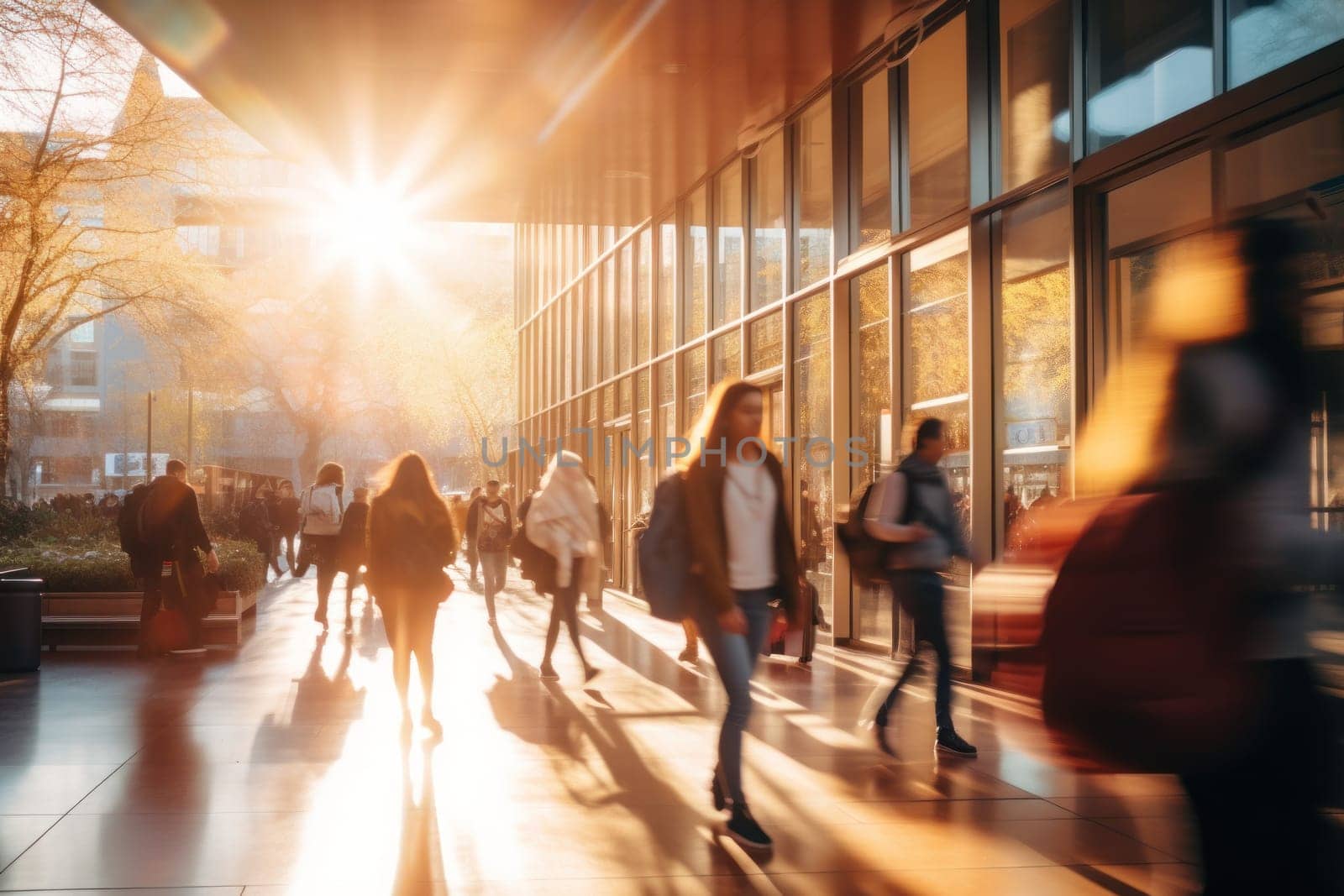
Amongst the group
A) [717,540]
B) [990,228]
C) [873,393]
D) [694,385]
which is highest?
[990,228]

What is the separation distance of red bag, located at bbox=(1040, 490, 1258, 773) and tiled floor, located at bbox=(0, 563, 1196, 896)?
22.9 inches

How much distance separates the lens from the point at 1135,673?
2861 mm

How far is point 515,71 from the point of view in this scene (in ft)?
46.8

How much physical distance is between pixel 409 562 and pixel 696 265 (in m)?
11.9

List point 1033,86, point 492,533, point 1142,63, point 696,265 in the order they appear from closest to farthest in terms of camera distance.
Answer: point 1142,63 → point 1033,86 → point 492,533 → point 696,265

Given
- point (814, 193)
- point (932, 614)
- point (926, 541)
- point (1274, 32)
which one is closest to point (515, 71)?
point (814, 193)

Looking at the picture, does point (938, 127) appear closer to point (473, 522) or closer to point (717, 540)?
point (717, 540)

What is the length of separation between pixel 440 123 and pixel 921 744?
11486 mm

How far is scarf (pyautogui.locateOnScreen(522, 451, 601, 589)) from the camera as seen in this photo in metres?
10.5

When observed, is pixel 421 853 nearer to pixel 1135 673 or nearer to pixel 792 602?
pixel 792 602

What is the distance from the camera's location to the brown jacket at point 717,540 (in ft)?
17.7

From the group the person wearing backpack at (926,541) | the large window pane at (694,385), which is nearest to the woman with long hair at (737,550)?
the person wearing backpack at (926,541)

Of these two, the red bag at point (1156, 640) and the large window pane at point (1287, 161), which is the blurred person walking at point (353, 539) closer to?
the large window pane at point (1287, 161)

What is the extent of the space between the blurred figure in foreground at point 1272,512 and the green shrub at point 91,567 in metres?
12.2
